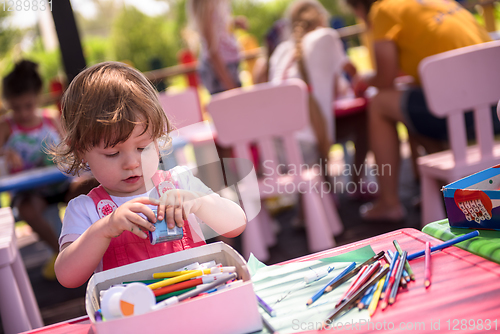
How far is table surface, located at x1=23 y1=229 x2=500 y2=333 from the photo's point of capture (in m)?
0.53

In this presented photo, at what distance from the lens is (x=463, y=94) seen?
1.84 meters

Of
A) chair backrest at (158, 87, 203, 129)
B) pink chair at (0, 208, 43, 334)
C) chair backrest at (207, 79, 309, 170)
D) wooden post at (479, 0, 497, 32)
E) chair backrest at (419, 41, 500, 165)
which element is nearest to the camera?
pink chair at (0, 208, 43, 334)

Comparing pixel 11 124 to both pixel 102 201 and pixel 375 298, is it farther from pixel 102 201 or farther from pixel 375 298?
pixel 375 298

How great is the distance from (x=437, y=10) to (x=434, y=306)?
201cm

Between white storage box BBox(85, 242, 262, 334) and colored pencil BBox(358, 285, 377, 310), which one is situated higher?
white storage box BBox(85, 242, 262, 334)

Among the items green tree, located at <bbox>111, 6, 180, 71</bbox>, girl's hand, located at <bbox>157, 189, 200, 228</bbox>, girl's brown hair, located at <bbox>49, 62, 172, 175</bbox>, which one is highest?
green tree, located at <bbox>111, 6, 180, 71</bbox>

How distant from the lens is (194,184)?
929 millimetres

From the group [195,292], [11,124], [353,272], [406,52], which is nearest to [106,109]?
[195,292]

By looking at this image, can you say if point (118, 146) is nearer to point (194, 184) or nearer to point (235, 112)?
point (194, 184)

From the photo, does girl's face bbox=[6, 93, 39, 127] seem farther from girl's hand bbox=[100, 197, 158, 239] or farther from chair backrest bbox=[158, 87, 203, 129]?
girl's hand bbox=[100, 197, 158, 239]

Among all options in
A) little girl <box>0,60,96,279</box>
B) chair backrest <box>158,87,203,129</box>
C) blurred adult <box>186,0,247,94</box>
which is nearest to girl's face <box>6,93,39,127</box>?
little girl <box>0,60,96,279</box>

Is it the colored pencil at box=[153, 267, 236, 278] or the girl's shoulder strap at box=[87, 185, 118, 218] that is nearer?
the colored pencil at box=[153, 267, 236, 278]

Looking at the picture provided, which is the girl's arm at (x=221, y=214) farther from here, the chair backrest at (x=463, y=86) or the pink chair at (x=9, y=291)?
the chair backrest at (x=463, y=86)

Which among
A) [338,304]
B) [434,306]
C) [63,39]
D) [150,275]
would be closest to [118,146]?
[150,275]
